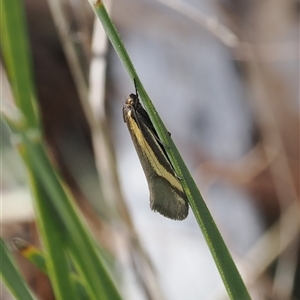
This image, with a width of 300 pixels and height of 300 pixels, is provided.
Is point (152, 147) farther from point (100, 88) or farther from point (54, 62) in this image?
point (54, 62)

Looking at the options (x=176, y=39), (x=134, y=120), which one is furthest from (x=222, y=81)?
(x=134, y=120)

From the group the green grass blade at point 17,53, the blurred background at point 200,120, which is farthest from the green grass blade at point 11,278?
the blurred background at point 200,120

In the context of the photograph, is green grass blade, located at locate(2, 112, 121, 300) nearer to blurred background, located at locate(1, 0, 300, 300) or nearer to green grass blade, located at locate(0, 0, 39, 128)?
green grass blade, located at locate(0, 0, 39, 128)

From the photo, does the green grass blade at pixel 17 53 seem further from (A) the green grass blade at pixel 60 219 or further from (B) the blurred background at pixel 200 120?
(B) the blurred background at pixel 200 120

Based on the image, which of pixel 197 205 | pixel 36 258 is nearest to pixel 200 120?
pixel 36 258

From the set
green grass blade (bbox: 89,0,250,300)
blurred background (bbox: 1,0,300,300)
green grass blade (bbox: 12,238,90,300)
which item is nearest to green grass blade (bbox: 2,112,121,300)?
green grass blade (bbox: 12,238,90,300)
